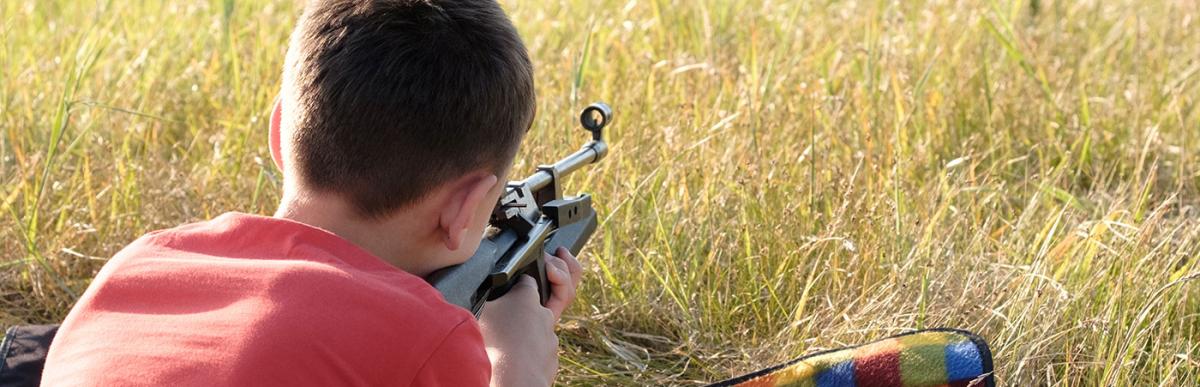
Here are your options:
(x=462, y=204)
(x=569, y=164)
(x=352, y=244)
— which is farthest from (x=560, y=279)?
(x=352, y=244)

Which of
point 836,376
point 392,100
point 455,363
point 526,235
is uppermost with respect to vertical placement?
point 392,100

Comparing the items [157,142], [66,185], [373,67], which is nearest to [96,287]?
[373,67]

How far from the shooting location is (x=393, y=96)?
→ 158 centimetres

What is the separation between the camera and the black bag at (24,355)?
2115 mm

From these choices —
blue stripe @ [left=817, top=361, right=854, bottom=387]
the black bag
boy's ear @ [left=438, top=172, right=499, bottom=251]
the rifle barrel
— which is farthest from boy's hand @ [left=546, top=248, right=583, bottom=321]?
the black bag

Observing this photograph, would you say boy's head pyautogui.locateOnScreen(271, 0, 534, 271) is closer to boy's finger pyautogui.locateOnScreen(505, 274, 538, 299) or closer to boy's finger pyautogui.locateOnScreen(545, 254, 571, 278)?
boy's finger pyautogui.locateOnScreen(505, 274, 538, 299)

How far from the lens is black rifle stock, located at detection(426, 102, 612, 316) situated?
5.85 ft

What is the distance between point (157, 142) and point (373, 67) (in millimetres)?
1872

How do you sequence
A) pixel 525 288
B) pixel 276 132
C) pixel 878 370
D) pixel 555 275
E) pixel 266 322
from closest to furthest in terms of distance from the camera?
pixel 266 322 → pixel 276 132 → pixel 525 288 → pixel 555 275 → pixel 878 370

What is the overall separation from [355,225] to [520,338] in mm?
298

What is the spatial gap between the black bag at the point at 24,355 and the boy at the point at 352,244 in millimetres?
605

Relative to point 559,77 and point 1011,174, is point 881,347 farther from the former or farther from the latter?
point 559,77

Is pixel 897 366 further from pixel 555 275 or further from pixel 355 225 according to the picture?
pixel 355 225

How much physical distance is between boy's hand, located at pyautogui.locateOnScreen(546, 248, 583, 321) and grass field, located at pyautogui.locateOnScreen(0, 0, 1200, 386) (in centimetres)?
44
